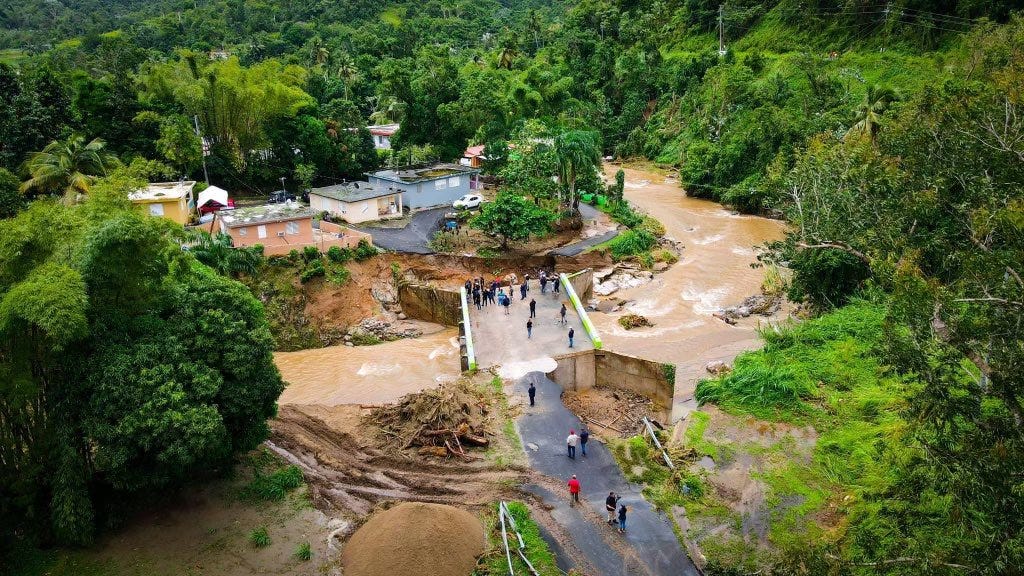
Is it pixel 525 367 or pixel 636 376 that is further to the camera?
pixel 636 376

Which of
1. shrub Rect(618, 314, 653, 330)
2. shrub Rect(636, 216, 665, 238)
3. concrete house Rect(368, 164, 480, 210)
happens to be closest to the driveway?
concrete house Rect(368, 164, 480, 210)

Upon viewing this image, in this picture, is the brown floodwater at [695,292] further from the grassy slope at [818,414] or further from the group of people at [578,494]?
the group of people at [578,494]

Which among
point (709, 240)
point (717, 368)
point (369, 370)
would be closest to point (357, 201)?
point (369, 370)

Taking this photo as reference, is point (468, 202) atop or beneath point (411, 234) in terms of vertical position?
atop

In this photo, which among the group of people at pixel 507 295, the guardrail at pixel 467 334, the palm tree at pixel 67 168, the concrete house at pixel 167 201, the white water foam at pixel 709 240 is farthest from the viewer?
the white water foam at pixel 709 240

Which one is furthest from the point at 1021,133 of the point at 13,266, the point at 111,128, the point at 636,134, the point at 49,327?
the point at 636,134

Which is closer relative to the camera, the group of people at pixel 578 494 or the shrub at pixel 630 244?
the group of people at pixel 578 494

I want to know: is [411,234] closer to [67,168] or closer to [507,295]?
[507,295]

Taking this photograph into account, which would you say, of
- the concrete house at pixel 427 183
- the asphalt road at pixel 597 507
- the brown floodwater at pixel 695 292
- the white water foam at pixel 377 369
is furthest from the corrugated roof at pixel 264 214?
the asphalt road at pixel 597 507
